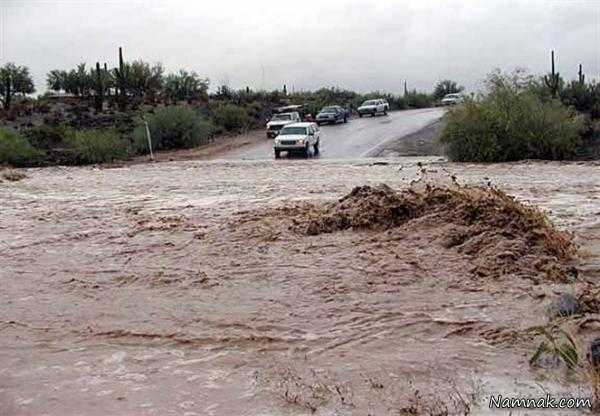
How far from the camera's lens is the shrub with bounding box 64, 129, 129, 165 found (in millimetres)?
38312

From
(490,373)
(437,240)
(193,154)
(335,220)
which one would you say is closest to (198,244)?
(335,220)

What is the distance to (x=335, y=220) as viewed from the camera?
534 inches

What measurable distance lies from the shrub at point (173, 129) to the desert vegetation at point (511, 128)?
60.8 feet

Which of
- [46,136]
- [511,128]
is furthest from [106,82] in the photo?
[511,128]

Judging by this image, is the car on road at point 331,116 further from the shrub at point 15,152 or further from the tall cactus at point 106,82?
the shrub at point 15,152

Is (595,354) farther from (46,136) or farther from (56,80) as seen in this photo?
(56,80)

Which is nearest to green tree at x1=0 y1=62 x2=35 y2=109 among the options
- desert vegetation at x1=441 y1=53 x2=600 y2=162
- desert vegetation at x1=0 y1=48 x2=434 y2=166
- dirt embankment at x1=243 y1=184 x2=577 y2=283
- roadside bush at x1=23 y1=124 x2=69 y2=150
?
desert vegetation at x1=0 y1=48 x2=434 y2=166

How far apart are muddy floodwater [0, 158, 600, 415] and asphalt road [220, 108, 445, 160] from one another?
77.4 ft

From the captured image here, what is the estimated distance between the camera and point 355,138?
4781 centimetres

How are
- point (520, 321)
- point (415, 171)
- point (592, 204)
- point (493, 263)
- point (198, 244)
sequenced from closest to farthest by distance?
1. point (520, 321)
2. point (493, 263)
3. point (198, 244)
4. point (592, 204)
5. point (415, 171)

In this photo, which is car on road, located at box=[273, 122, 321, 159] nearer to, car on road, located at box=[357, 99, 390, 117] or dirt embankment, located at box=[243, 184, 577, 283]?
dirt embankment, located at box=[243, 184, 577, 283]

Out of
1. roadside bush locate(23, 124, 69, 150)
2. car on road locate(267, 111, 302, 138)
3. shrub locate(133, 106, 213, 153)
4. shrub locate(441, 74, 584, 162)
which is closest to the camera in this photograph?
shrub locate(441, 74, 584, 162)

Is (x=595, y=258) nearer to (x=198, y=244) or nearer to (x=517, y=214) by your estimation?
(x=517, y=214)

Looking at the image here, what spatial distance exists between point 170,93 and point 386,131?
80.6 ft
